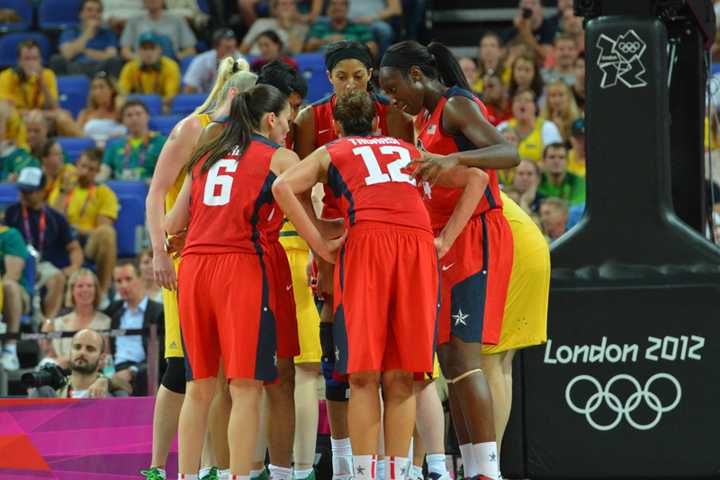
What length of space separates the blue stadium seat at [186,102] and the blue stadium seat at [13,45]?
2.48 m

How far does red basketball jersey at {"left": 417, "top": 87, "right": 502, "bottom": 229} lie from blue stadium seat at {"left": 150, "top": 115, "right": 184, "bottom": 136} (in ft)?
23.6

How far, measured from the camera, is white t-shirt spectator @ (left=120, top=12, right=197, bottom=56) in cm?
1462

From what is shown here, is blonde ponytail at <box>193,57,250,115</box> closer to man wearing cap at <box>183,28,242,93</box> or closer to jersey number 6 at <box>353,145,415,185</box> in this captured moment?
jersey number 6 at <box>353,145,415,185</box>

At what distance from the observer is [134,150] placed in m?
12.5

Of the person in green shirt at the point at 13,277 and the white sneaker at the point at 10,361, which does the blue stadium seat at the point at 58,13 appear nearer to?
the person in green shirt at the point at 13,277

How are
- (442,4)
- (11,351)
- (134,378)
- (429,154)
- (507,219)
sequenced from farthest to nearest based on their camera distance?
(442,4), (11,351), (134,378), (507,219), (429,154)

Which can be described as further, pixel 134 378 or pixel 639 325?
pixel 134 378

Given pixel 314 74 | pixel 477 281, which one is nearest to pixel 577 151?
pixel 314 74

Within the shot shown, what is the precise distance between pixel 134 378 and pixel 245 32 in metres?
7.10

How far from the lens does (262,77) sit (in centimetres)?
636

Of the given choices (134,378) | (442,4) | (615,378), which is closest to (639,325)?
(615,378)

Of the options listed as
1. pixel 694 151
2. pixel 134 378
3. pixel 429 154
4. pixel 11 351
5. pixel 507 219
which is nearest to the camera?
pixel 429 154

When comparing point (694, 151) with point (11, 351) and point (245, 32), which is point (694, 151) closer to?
point (11, 351)

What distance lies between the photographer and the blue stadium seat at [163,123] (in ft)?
42.3
